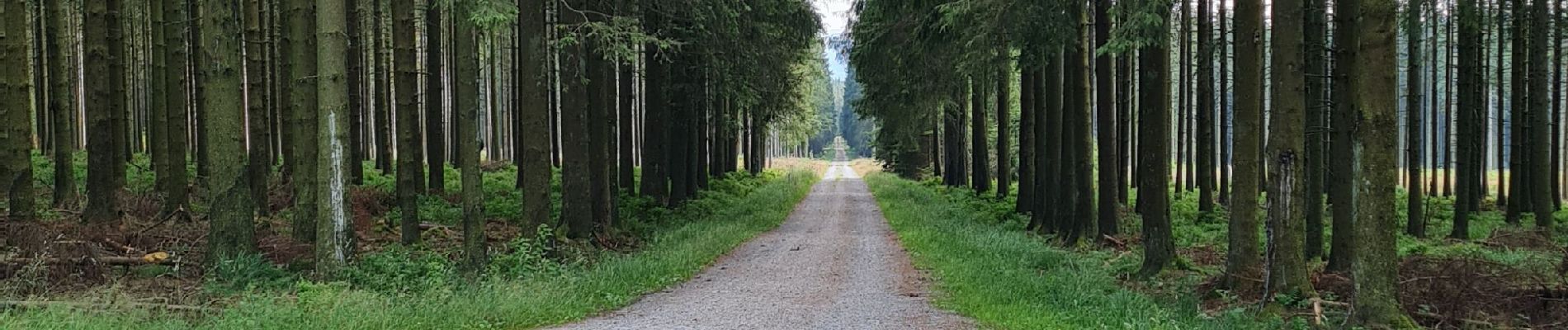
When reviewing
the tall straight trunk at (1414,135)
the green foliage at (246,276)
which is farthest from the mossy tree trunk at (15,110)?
the tall straight trunk at (1414,135)

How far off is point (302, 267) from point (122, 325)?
11.3 ft

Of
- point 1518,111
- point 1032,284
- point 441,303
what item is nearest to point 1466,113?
point 1518,111

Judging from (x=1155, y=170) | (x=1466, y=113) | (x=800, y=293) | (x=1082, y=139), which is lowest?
(x=800, y=293)

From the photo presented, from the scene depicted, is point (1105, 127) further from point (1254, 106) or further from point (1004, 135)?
point (1004, 135)

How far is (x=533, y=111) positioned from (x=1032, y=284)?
20.7 feet

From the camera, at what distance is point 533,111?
11500 mm

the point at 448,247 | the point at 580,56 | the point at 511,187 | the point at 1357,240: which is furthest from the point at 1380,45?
the point at 511,187

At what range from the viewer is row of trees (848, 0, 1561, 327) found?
6176 millimetres

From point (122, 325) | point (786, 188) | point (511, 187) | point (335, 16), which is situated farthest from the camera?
point (786, 188)

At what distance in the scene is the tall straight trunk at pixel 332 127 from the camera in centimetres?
812

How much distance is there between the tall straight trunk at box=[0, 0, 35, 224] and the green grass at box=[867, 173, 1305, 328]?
10490mm

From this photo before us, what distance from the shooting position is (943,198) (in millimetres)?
26969

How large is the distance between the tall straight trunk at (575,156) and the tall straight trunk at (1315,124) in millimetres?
8924

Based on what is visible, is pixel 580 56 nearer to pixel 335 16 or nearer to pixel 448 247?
pixel 448 247
